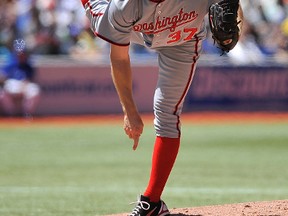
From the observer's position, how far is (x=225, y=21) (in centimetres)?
461

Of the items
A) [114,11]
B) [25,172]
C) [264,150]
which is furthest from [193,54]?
[264,150]

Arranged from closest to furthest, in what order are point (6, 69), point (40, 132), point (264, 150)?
1. point (264, 150)
2. point (40, 132)
3. point (6, 69)

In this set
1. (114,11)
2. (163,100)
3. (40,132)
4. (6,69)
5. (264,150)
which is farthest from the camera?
(6,69)

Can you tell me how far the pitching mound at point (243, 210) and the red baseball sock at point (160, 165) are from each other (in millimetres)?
215

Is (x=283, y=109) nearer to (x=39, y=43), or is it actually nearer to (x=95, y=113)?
(x=95, y=113)

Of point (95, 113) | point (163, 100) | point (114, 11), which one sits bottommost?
point (95, 113)

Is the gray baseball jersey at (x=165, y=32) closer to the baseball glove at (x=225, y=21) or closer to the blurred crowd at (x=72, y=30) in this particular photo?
the baseball glove at (x=225, y=21)

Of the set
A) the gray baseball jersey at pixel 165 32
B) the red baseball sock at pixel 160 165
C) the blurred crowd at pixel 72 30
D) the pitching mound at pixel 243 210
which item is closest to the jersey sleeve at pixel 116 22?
the gray baseball jersey at pixel 165 32

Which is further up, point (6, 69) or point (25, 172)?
point (25, 172)

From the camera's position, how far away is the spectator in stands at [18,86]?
15.9m

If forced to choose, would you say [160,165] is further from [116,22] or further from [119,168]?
[119,168]

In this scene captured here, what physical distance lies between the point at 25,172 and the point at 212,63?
8.64 meters

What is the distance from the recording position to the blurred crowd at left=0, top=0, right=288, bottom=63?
17.3m

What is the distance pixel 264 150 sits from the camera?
35.9ft
